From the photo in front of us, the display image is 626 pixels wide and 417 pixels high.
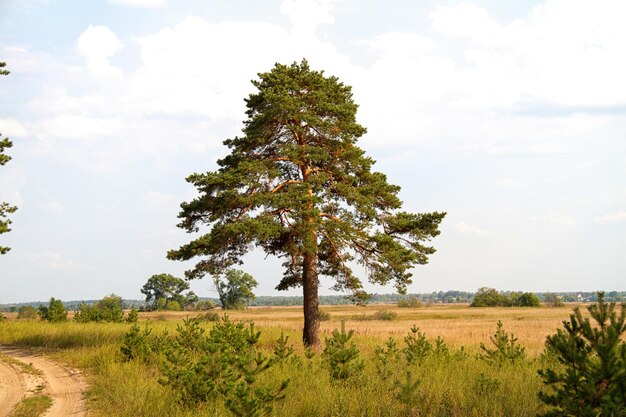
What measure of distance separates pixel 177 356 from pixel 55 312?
86.0 ft

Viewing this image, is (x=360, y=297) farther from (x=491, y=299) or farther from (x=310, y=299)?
(x=491, y=299)

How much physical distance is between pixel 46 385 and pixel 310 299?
9.52 meters

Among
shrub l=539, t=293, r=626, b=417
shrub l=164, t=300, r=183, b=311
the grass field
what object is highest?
shrub l=539, t=293, r=626, b=417

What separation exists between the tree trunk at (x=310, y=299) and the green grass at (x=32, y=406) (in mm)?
10001

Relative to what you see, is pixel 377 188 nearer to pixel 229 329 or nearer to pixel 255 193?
pixel 255 193

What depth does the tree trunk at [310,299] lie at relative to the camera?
64.9 ft

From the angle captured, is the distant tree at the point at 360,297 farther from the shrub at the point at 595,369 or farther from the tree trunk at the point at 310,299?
the shrub at the point at 595,369

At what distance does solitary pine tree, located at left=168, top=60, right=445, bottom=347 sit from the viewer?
1855cm

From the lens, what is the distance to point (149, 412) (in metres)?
9.46

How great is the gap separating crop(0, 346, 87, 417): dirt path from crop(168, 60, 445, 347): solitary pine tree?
5.77 meters

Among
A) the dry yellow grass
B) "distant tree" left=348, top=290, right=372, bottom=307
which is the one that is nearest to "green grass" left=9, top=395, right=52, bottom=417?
the dry yellow grass

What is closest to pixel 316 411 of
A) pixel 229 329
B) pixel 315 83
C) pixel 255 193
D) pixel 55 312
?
pixel 229 329

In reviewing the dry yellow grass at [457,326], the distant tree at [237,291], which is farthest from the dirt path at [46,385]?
the distant tree at [237,291]

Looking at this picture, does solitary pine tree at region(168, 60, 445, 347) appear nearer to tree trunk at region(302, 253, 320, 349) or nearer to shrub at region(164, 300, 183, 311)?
tree trunk at region(302, 253, 320, 349)
